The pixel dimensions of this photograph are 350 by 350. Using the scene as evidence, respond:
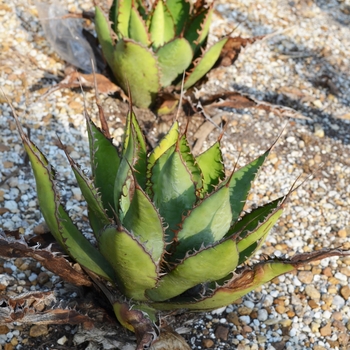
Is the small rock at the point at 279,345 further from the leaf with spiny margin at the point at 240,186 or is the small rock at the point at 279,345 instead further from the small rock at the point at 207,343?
the leaf with spiny margin at the point at 240,186

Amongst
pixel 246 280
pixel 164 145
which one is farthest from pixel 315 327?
pixel 164 145

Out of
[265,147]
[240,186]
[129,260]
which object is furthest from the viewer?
[265,147]

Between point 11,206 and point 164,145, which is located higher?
point 164,145

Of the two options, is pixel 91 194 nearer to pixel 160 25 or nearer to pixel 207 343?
pixel 207 343

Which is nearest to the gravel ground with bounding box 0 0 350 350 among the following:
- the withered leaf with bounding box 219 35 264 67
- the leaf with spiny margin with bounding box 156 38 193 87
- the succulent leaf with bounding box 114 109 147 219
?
the withered leaf with bounding box 219 35 264 67

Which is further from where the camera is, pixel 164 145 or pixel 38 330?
pixel 38 330

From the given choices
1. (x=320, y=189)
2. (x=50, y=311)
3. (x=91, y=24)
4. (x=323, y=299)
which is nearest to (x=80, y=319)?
(x=50, y=311)

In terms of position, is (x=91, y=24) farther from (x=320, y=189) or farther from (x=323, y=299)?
→ (x=323, y=299)

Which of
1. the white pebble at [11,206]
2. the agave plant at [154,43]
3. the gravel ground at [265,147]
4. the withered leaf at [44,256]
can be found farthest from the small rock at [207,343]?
the agave plant at [154,43]

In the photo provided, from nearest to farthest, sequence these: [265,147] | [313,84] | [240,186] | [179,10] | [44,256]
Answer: [44,256]
[240,186]
[179,10]
[265,147]
[313,84]
